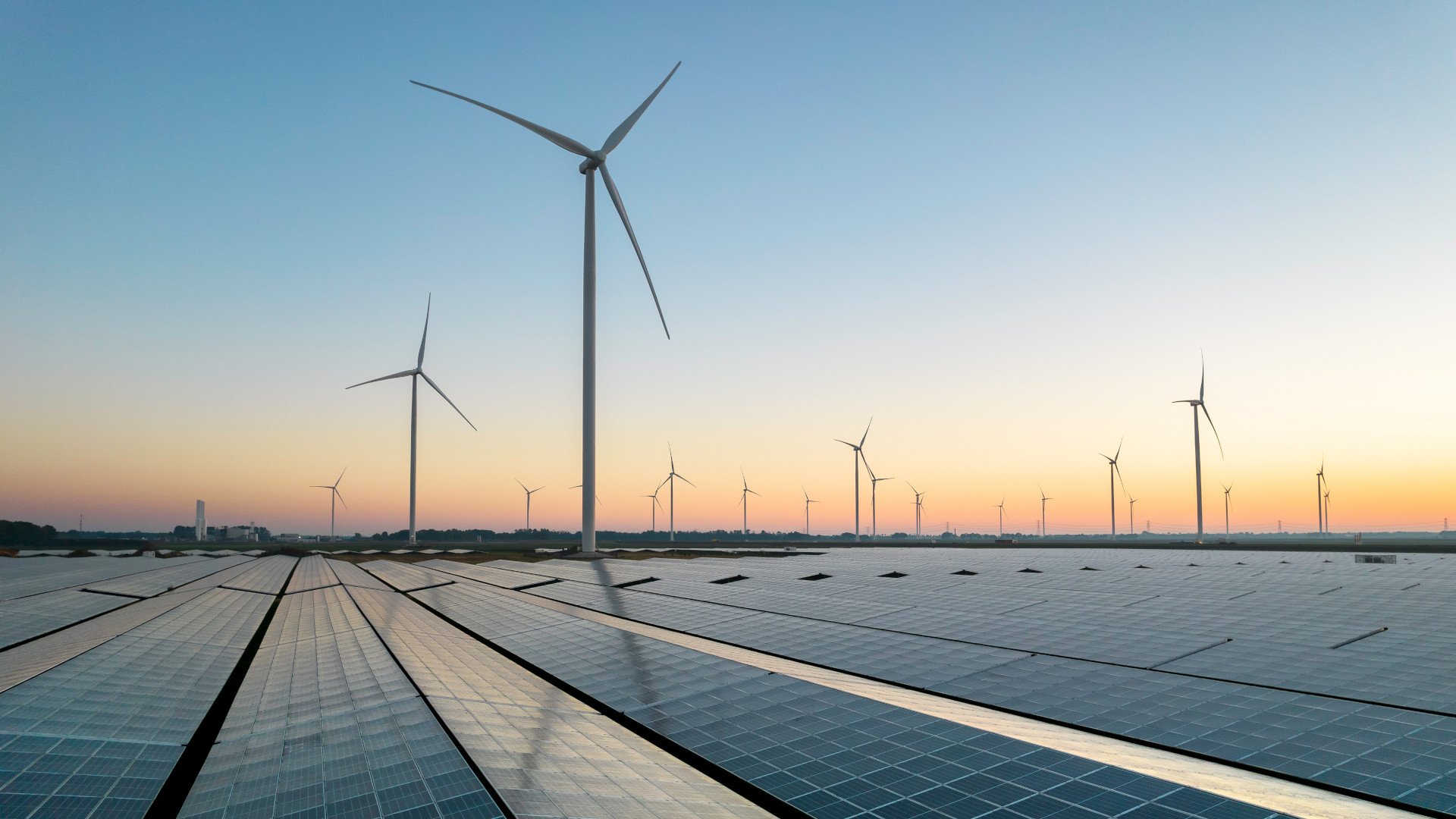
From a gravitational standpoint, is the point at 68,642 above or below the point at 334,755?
below

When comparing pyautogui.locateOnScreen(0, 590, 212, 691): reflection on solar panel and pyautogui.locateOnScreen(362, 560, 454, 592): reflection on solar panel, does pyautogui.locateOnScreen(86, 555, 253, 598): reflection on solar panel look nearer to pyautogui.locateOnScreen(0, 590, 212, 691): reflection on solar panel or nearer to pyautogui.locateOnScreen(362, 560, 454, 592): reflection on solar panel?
pyautogui.locateOnScreen(0, 590, 212, 691): reflection on solar panel

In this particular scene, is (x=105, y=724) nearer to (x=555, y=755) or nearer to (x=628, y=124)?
(x=555, y=755)

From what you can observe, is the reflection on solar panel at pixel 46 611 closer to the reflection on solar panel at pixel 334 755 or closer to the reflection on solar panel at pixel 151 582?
the reflection on solar panel at pixel 151 582

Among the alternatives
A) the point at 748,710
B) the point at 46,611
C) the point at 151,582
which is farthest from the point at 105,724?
the point at 151,582

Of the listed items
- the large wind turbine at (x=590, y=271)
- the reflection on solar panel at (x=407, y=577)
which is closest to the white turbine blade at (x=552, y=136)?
the large wind turbine at (x=590, y=271)

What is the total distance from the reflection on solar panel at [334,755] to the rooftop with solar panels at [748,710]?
64mm

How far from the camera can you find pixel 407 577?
6706cm

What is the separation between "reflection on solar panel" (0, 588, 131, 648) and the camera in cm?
3228

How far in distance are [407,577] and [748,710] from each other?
58.0m

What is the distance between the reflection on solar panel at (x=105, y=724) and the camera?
11.0 m

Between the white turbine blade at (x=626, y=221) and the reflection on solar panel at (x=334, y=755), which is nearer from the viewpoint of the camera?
the reflection on solar panel at (x=334, y=755)

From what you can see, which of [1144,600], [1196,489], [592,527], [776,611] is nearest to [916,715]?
[776,611]

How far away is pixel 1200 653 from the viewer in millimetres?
24500

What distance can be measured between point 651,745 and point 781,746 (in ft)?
8.46
